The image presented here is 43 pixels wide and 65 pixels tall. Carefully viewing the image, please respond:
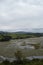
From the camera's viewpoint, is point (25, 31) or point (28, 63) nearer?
point (28, 63)

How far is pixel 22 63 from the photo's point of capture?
6469 mm

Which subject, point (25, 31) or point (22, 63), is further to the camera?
point (25, 31)

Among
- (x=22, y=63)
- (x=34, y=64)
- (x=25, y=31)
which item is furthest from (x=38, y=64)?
(x=25, y=31)

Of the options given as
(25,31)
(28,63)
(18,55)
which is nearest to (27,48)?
(18,55)

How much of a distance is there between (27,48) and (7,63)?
13.4 feet

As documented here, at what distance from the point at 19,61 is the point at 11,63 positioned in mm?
362

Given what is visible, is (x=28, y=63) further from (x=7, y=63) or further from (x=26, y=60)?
(x=7, y=63)

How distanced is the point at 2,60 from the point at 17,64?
1.14 meters

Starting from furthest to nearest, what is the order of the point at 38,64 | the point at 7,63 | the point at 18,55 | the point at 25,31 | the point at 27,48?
the point at 25,31, the point at 27,48, the point at 18,55, the point at 7,63, the point at 38,64

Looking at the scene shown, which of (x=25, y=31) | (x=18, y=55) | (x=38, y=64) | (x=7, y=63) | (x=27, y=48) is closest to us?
(x=38, y=64)

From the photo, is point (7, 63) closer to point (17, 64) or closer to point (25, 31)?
point (17, 64)

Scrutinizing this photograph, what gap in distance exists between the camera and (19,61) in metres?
6.63

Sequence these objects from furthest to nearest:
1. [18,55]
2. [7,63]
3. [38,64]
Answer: [18,55]
[7,63]
[38,64]

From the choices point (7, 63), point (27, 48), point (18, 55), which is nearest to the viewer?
point (7, 63)
